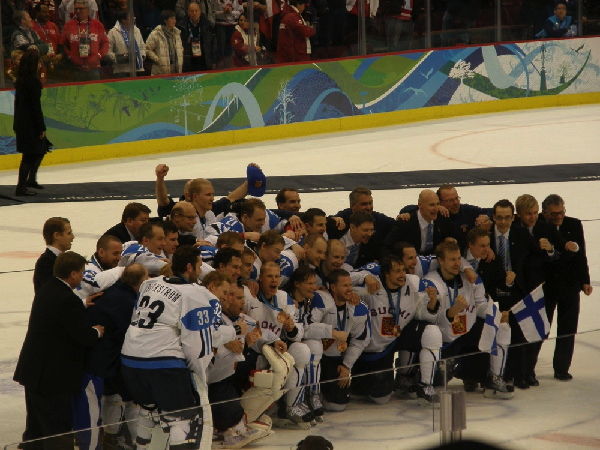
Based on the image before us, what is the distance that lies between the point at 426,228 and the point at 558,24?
15124 millimetres

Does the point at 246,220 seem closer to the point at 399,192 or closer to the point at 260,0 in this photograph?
the point at 399,192

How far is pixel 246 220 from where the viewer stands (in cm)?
738

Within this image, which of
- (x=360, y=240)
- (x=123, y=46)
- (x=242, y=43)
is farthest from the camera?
(x=242, y=43)

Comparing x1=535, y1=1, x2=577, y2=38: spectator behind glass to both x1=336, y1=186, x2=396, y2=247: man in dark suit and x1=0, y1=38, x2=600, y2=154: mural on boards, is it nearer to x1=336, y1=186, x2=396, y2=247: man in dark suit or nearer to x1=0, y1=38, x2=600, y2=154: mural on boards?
x1=0, y1=38, x2=600, y2=154: mural on boards

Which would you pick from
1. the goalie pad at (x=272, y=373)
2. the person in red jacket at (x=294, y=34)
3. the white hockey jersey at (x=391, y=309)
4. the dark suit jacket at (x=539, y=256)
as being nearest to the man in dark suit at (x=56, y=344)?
the goalie pad at (x=272, y=373)

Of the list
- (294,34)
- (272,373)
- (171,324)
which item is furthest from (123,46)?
(171,324)

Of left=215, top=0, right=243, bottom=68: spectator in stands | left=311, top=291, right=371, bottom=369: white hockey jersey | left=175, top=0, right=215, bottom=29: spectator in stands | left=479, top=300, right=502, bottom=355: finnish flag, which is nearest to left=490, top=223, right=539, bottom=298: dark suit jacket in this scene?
left=479, top=300, right=502, bottom=355: finnish flag

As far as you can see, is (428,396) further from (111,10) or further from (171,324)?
(111,10)

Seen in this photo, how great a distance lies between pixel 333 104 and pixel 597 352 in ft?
47.4

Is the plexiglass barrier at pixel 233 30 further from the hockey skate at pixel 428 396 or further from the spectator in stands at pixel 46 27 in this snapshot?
the hockey skate at pixel 428 396

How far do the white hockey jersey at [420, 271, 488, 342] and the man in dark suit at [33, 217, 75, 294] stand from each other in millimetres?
1996

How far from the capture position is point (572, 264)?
23.9 feet

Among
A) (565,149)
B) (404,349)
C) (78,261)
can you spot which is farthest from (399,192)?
(78,261)

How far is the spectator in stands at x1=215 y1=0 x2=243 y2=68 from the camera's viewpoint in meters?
17.2
